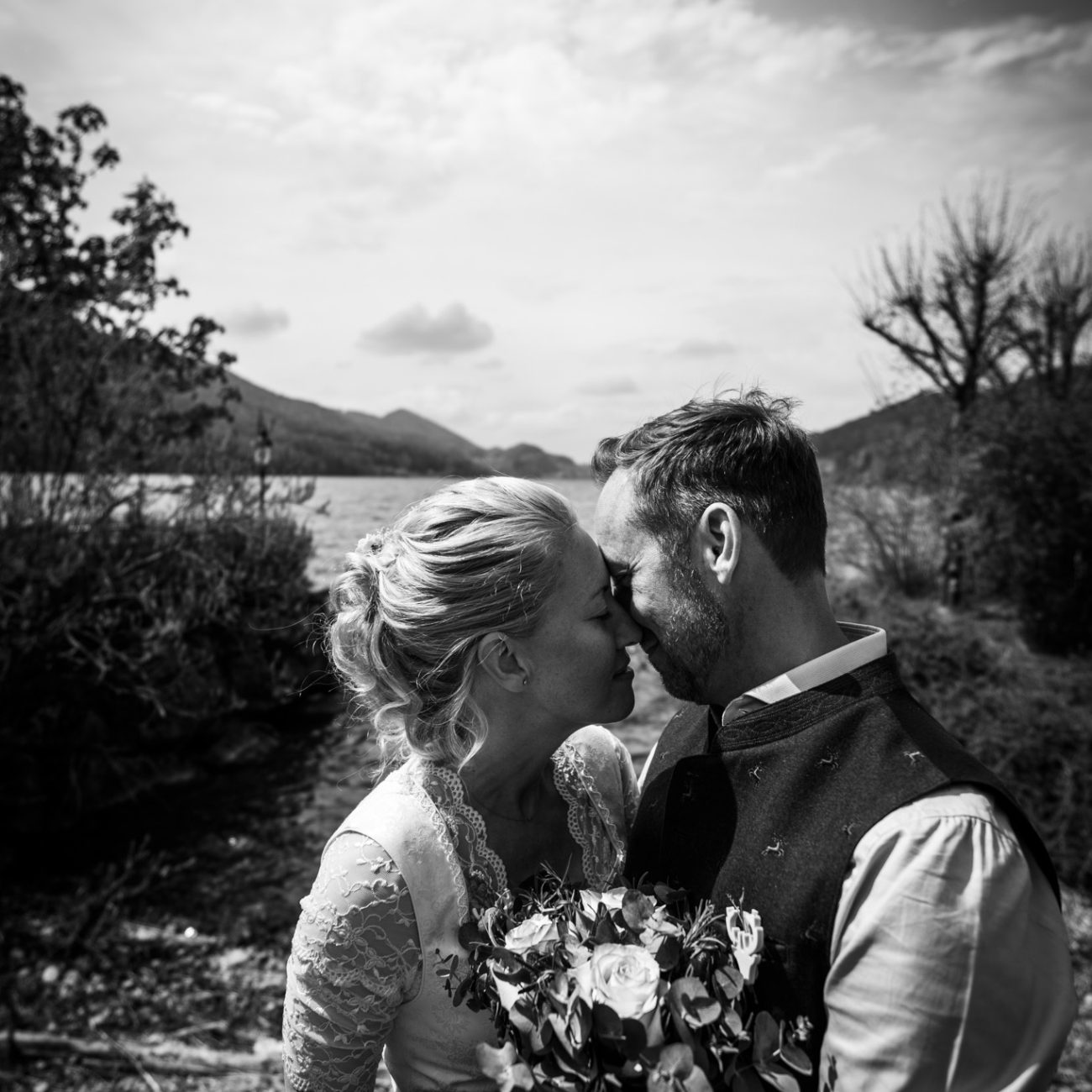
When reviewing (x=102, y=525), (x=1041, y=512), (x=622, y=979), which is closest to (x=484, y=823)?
(x=622, y=979)

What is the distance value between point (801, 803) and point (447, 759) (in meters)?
1.03

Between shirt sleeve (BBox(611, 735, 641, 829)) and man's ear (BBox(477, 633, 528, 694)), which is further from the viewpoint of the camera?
shirt sleeve (BBox(611, 735, 641, 829))

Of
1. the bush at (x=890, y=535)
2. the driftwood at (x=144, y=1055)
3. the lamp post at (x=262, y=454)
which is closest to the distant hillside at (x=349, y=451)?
the lamp post at (x=262, y=454)

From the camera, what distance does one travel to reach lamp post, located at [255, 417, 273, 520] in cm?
1124

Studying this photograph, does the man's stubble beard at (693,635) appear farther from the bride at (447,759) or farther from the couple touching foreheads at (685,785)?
the bride at (447,759)

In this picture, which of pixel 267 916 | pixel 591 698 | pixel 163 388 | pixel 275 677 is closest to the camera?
pixel 591 698

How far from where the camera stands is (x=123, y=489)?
9938 mm

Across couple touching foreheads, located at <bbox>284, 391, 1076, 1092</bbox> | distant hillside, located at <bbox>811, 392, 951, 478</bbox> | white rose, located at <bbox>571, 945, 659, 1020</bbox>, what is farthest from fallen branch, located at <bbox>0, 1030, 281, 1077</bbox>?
distant hillside, located at <bbox>811, 392, 951, 478</bbox>

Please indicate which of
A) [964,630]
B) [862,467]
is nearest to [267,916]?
[964,630]

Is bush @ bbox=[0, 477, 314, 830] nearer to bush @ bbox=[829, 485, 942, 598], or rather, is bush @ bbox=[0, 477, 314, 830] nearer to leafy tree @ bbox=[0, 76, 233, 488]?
leafy tree @ bbox=[0, 76, 233, 488]

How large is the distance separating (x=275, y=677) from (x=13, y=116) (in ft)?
27.2

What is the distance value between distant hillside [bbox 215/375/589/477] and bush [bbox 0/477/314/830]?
1.75 meters

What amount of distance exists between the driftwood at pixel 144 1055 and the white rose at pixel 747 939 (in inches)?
176

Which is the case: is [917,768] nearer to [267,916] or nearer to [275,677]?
[267,916]
